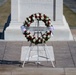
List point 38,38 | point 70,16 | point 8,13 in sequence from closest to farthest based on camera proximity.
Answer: point 38,38, point 70,16, point 8,13

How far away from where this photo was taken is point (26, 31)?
10977 mm

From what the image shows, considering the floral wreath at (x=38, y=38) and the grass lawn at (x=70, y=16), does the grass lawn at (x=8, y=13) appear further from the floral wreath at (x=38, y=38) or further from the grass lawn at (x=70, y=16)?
the floral wreath at (x=38, y=38)

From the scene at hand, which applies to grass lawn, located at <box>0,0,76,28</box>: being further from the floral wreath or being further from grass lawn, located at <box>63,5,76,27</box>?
the floral wreath

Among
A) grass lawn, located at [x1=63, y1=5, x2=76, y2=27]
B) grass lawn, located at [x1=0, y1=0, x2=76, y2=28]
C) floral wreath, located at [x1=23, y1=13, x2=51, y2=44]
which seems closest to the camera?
floral wreath, located at [x1=23, y1=13, x2=51, y2=44]

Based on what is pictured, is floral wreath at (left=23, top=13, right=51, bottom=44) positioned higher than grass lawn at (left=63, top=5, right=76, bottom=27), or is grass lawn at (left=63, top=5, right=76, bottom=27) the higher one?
floral wreath at (left=23, top=13, right=51, bottom=44)

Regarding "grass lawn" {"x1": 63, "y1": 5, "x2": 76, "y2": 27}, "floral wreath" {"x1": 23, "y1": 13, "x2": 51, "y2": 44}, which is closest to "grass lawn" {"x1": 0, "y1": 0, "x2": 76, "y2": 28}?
"grass lawn" {"x1": 63, "y1": 5, "x2": 76, "y2": 27}

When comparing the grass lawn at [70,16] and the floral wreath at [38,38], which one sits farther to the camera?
the grass lawn at [70,16]

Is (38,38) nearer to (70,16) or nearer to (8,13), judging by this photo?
(70,16)

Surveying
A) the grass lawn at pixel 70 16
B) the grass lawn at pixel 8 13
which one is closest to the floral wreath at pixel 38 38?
the grass lawn at pixel 8 13

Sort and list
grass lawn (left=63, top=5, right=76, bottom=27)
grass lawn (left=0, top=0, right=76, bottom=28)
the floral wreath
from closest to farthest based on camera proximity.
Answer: the floral wreath → grass lawn (left=63, top=5, right=76, bottom=27) → grass lawn (left=0, top=0, right=76, bottom=28)

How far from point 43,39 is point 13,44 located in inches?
104

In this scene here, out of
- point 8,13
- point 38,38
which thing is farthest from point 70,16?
point 38,38

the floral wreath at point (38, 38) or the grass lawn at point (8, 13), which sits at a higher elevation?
the floral wreath at point (38, 38)

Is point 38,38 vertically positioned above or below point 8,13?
above
